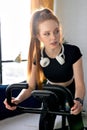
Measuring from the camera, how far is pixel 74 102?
1177 millimetres

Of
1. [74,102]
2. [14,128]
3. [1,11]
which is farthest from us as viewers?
[1,11]

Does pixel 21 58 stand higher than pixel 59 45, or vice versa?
pixel 59 45

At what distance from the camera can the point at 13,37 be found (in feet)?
9.80

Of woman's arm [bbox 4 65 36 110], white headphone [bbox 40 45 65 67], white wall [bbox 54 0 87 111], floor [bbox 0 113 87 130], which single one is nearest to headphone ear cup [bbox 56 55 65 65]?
white headphone [bbox 40 45 65 67]

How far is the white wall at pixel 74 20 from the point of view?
3271 mm

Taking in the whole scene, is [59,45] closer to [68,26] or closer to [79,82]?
[79,82]

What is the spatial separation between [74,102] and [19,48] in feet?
6.52

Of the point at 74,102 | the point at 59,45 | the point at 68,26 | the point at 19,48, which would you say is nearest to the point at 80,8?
the point at 68,26

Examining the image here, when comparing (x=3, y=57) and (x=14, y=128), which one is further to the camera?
(x=3, y=57)

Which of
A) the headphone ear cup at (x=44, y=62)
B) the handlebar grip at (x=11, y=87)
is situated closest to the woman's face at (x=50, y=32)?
the headphone ear cup at (x=44, y=62)

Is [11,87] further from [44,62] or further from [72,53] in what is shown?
[72,53]

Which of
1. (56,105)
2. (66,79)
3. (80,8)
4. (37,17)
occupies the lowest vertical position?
(56,105)

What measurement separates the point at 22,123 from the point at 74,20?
5.26ft

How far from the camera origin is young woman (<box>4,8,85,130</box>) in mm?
1343
